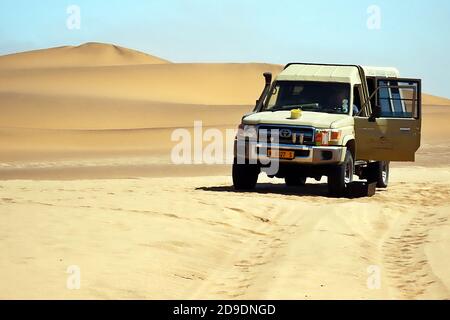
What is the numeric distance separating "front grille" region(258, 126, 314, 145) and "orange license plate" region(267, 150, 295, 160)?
0.17m

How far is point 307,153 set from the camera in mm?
16984

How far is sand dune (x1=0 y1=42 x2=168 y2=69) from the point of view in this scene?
357ft

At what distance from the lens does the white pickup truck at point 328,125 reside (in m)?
17.0

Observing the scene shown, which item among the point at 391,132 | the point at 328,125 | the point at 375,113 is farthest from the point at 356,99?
the point at 328,125

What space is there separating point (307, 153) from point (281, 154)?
426mm

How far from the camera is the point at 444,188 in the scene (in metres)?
20.7

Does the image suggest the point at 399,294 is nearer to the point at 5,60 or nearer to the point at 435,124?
the point at 435,124

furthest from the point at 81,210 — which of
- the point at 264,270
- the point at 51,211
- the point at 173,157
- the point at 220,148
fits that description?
the point at 220,148

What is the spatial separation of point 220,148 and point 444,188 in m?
16.2

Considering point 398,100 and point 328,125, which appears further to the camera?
point 398,100
